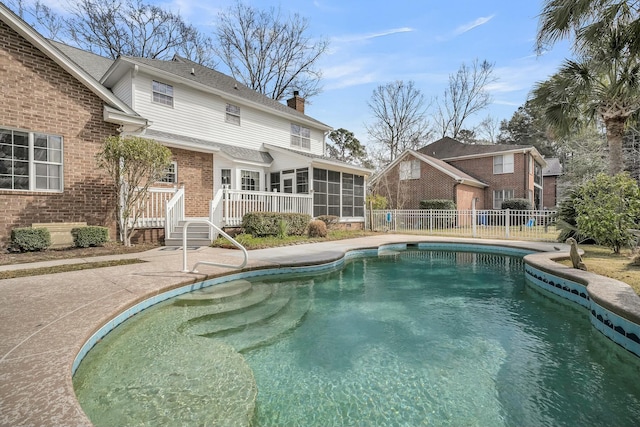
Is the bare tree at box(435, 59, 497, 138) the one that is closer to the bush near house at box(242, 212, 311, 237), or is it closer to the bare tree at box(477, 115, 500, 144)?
the bare tree at box(477, 115, 500, 144)

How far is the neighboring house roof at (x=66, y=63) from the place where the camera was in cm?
741

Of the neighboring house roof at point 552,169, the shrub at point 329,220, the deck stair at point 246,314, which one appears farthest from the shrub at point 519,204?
the deck stair at point 246,314

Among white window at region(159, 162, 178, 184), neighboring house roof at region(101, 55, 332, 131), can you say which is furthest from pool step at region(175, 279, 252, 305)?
neighboring house roof at region(101, 55, 332, 131)

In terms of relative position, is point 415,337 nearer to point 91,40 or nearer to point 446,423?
point 446,423

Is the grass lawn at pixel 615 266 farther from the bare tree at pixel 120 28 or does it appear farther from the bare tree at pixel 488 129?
the bare tree at pixel 488 129

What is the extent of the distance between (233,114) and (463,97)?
2721 cm

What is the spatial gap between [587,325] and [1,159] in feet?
39.8

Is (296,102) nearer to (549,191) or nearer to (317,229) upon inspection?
(317,229)

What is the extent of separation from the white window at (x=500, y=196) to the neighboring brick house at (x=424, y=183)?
89 centimetres

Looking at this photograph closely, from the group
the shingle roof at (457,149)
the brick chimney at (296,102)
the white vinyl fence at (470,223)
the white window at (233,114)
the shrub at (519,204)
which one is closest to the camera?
the white vinyl fence at (470,223)

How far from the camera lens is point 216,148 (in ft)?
39.4

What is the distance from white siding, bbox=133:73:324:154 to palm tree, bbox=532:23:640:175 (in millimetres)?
11121

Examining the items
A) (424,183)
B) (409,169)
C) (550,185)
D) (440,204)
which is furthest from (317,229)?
(550,185)

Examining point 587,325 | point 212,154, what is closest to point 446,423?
point 587,325
